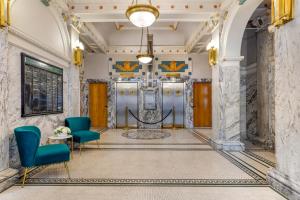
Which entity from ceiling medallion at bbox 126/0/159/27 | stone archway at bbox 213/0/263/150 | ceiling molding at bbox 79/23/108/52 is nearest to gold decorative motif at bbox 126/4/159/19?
ceiling medallion at bbox 126/0/159/27

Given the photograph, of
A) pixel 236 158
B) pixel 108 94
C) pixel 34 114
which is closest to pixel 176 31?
pixel 108 94

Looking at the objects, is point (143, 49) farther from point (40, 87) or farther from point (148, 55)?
point (40, 87)

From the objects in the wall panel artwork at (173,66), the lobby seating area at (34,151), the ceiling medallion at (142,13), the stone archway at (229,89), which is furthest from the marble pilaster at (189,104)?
the lobby seating area at (34,151)

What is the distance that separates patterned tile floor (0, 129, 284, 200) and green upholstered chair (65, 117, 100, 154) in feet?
1.23

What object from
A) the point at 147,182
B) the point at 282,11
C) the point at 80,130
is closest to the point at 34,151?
the point at 147,182

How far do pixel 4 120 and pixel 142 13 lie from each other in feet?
9.93

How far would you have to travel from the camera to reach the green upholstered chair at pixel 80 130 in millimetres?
5262

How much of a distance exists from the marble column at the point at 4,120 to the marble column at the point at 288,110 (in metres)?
4.21

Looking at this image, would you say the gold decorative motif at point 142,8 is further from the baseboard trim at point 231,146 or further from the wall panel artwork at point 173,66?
the wall panel artwork at point 173,66

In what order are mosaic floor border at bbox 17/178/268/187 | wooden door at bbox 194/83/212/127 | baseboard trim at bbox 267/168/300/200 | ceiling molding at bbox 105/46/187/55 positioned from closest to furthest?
baseboard trim at bbox 267/168/300/200
mosaic floor border at bbox 17/178/268/187
ceiling molding at bbox 105/46/187/55
wooden door at bbox 194/83/212/127

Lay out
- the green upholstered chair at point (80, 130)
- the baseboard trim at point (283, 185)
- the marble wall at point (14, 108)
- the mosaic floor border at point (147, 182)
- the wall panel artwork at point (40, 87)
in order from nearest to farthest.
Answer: the baseboard trim at point (283, 185) < the mosaic floor border at point (147, 182) < the marble wall at point (14, 108) < the wall panel artwork at point (40, 87) < the green upholstered chair at point (80, 130)

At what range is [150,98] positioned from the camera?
1016cm

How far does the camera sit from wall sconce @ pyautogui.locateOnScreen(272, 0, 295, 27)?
2775 millimetres

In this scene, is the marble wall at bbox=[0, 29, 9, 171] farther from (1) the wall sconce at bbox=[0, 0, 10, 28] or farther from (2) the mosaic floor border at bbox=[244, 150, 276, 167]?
(2) the mosaic floor border at bbox=[244, 150, 276, 167]
